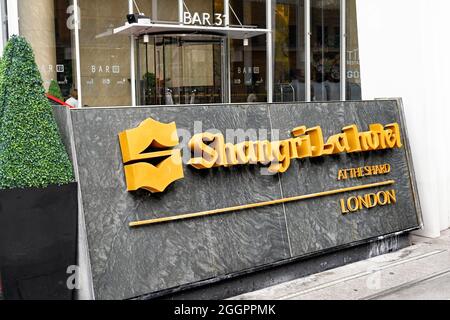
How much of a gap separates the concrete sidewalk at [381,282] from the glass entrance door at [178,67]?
766 cm

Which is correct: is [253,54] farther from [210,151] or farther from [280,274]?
[210,151]

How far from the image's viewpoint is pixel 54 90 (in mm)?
11367

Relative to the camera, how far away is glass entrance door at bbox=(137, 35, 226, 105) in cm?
1359

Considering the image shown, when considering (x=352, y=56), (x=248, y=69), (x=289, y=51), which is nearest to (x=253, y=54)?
(x=248, y=69)

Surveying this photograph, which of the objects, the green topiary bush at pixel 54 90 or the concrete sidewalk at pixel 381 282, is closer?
the concrete sidewalk at pixel 381 282

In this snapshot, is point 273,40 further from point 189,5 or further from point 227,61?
point 189,5

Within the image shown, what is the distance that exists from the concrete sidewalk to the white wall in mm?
1251

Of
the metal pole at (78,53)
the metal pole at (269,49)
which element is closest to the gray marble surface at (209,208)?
the metal pole at (78,53)

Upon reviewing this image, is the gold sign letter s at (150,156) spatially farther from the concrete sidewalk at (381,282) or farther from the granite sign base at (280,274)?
the concrete sidewalk at (381,282)

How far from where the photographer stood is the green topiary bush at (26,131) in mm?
5074

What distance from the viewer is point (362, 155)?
24.8 ft

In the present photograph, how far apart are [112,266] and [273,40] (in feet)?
37.8
